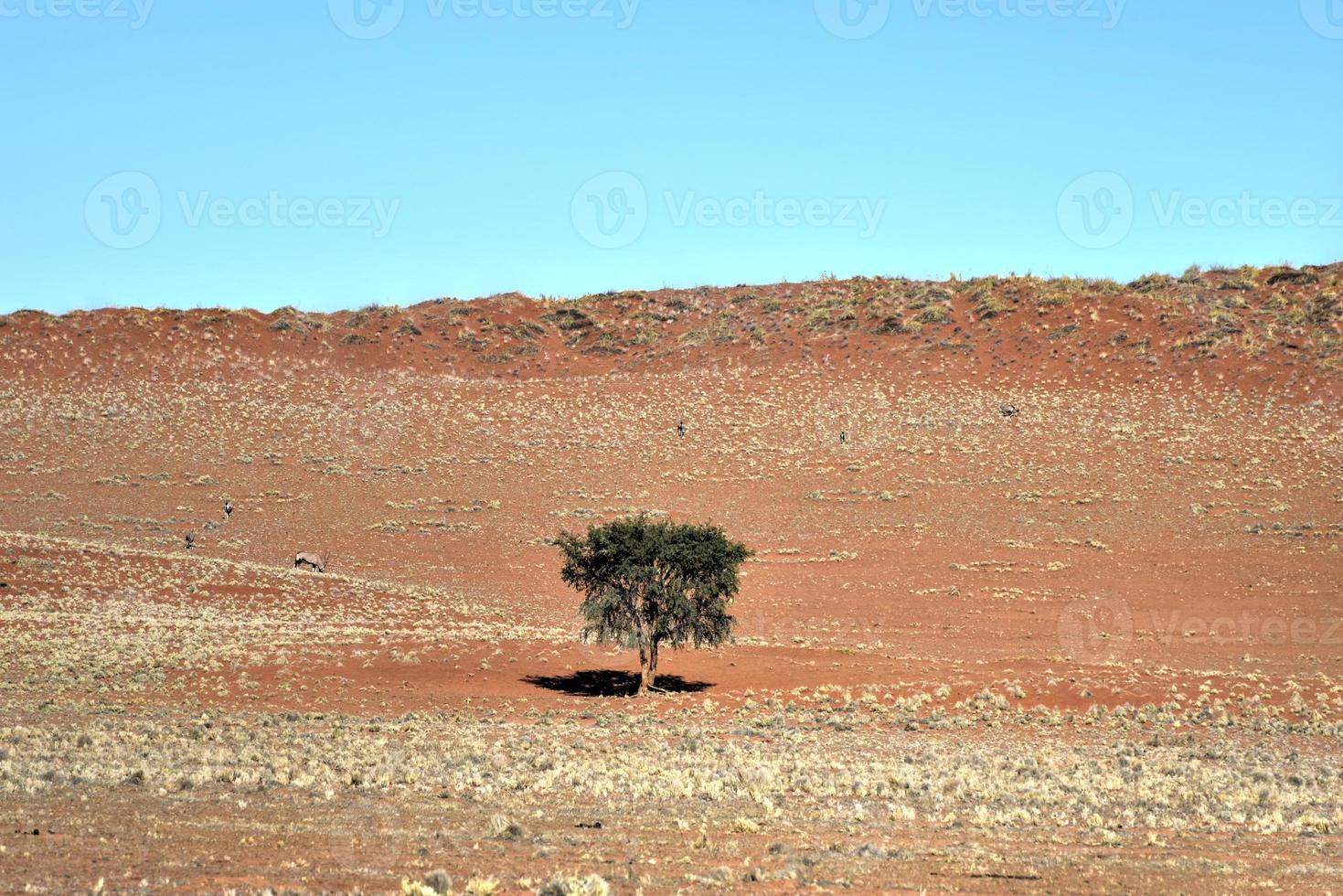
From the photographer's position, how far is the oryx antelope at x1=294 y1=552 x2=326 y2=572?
156 feet

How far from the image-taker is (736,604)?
44062 mm

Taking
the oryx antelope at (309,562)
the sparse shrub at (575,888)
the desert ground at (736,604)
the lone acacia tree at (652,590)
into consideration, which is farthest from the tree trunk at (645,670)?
the oryx antelope at (309,562)

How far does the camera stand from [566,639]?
3600 cm

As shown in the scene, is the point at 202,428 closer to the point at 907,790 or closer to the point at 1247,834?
the point at 907,790

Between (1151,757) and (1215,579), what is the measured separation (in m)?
26.1

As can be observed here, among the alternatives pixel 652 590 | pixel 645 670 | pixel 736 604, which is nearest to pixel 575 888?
pixel 652 590

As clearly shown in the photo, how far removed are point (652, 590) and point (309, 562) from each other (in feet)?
74.2

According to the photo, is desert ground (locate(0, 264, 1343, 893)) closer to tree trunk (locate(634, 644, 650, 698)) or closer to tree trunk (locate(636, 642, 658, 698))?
tree trunk (locate(634, 644, 650, 698))

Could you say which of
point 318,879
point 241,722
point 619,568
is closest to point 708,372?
point 619,568

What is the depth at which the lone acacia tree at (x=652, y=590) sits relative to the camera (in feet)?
97.7

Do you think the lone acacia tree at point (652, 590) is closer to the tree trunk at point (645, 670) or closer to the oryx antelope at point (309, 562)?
the tree trunk at point (645, 670)

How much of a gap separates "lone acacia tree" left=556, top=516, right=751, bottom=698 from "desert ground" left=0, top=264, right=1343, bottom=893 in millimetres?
1741

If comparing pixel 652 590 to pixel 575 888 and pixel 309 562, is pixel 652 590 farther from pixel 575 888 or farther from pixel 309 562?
pixel 309 562

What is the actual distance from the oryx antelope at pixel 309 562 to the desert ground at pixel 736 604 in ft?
2.92
